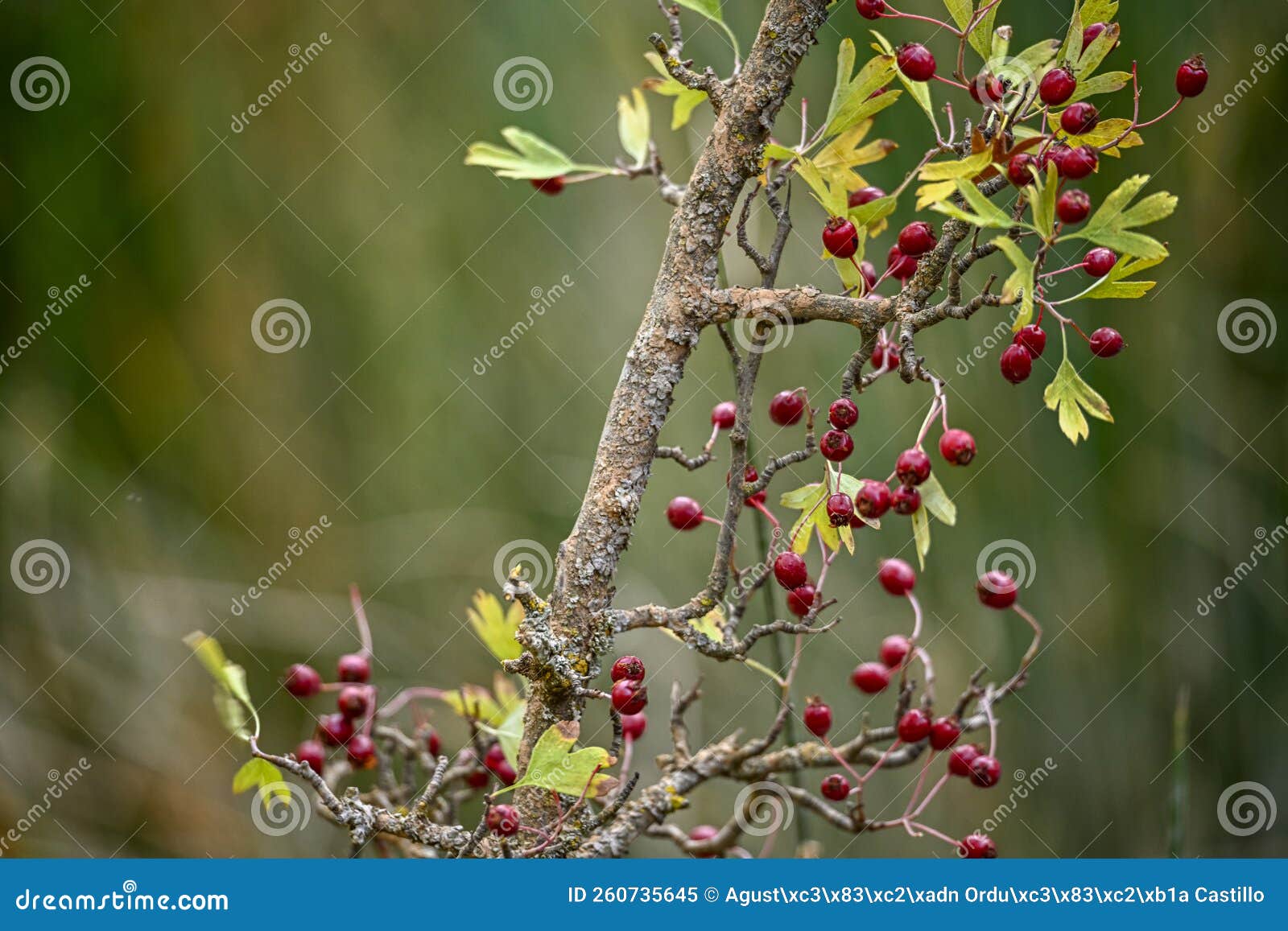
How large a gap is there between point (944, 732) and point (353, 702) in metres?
0.43

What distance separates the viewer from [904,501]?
511 mm

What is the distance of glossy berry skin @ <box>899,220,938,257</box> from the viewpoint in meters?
0.55

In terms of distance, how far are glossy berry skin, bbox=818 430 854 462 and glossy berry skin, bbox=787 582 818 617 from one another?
117 mm

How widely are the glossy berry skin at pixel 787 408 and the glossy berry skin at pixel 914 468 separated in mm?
115

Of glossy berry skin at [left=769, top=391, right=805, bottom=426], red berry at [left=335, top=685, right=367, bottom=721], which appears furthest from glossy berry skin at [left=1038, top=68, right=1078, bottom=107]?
red berry at [left=335, top=685, right=367, bottom=721]

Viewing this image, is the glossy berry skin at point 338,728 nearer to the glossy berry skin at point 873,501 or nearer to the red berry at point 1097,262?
the glossy berry skin at point 873,501

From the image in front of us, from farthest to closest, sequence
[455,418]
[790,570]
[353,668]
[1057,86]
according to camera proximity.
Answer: [455,418] → [353,668] → [790,570] → [1057,86]

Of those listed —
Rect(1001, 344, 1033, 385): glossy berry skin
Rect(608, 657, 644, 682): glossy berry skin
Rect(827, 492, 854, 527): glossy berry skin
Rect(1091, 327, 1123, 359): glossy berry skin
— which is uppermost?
Rect(1091, 327, 1123, 359): glossy berry skin

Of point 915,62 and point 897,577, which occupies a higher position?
point 915,62

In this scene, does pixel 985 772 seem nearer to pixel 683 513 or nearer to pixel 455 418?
pixel 683 513

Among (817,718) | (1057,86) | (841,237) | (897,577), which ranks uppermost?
(1057,86)

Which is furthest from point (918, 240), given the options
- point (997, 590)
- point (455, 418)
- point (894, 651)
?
point (455, 418)

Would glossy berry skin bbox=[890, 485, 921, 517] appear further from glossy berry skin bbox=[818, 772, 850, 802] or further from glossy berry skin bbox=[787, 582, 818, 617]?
glossy berry skin bbox=[818, 772, 850, 802]

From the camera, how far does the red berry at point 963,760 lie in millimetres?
675
